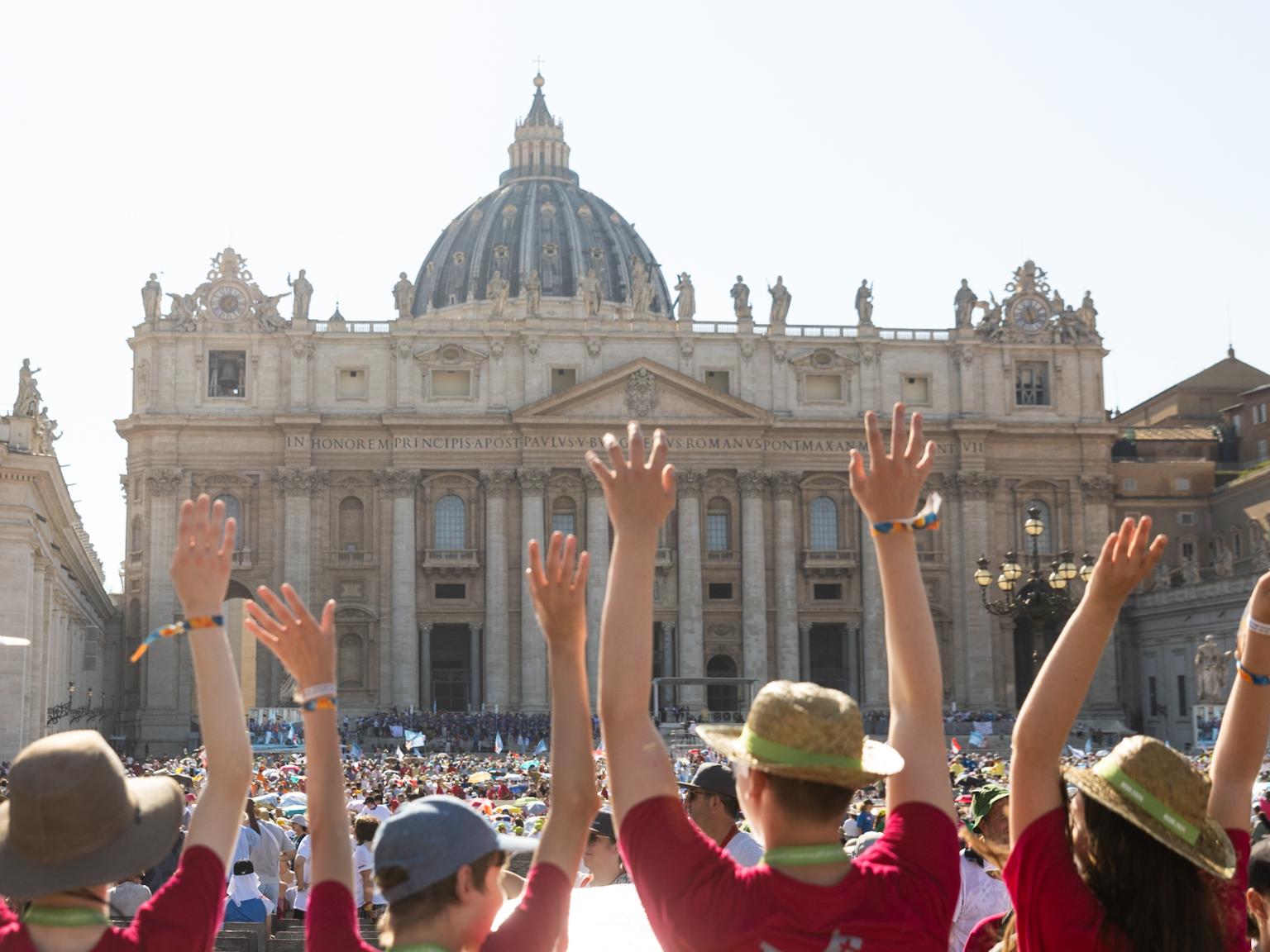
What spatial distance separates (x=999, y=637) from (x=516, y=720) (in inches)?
808

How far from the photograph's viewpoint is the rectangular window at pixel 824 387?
73.2 m

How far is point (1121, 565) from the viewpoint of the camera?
5438mm

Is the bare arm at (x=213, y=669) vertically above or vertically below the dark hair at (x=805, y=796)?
above

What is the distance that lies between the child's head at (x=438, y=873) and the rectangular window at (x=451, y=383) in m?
67.0

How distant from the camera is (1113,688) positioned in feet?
239

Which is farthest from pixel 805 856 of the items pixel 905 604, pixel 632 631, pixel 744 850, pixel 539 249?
pixel 539 249

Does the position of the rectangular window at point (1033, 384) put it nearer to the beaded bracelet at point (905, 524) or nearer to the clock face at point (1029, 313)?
the clock face at point (1029, 313)

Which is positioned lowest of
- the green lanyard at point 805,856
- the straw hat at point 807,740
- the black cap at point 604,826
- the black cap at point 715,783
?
the black cap at point 604,826

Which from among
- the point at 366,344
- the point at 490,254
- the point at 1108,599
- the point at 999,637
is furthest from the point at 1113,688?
the point at 1108,599

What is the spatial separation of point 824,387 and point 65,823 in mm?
69641

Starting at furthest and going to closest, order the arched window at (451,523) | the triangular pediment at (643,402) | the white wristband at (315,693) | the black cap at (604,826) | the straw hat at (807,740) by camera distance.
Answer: the arched window at (451,523) → the triangular pediment at (643,402) → the black cap at (604,826) → the white wristband at (315,693) → the straw hat at (807,740)

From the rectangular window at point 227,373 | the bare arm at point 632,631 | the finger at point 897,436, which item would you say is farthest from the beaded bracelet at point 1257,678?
the rectangular window at point 227,373

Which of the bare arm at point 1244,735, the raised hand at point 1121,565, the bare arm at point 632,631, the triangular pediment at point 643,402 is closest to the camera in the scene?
the bare arm at point 632,631

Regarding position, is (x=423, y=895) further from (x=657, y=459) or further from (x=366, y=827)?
(x=366, y=827)
